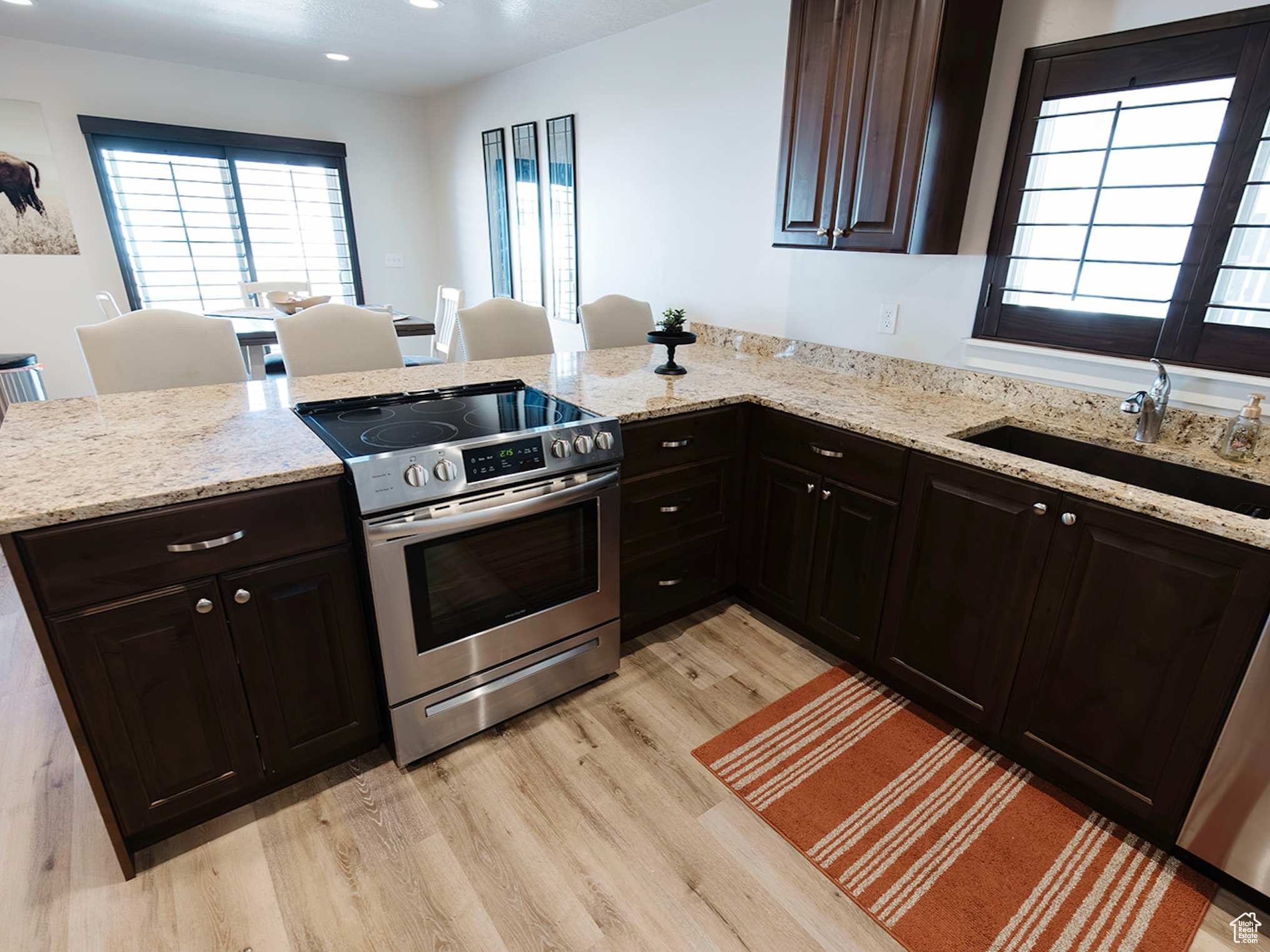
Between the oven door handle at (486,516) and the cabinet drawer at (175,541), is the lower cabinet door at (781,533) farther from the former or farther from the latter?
the cabinet drawer at (175,541)

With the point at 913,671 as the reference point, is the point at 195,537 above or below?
above

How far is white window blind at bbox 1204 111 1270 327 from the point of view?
160 centimetres

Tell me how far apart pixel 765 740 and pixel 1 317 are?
5.53 meters

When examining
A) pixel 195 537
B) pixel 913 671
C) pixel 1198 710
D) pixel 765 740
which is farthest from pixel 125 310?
pixel 1198 710

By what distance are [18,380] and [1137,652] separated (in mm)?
5225

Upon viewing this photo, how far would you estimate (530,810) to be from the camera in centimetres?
164

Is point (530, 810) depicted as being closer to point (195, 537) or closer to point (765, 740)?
point (765, 740)

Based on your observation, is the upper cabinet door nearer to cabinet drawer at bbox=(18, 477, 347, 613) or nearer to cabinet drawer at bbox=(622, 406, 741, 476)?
cabinet drawer at bbox=(622, 406, 741, 476)

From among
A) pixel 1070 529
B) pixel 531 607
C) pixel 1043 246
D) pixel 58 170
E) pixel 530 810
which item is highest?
pixel 58 170

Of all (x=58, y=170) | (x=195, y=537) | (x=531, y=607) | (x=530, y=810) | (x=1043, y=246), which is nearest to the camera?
(x=195, y=537)

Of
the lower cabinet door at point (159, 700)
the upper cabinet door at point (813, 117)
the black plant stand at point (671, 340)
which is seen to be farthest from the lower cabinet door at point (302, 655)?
the upper cabinet door at point (813, 117)

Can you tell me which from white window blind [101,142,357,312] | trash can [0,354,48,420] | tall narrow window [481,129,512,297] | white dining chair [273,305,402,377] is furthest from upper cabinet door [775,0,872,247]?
white window blind [101,142,357,312]

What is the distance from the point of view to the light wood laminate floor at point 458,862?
134cm

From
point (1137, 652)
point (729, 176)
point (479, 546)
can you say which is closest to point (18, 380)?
point (479, 546)
